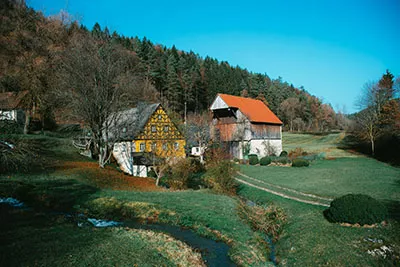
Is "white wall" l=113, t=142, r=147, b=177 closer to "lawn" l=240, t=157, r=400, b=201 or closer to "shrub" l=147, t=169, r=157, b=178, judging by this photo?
"shrub" l=147, t=169, r=157, b=178

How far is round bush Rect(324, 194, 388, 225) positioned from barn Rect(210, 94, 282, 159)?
32747 millimetres

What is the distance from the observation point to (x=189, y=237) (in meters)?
12.6

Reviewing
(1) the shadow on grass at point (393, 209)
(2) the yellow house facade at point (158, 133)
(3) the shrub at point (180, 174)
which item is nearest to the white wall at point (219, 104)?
(2) the yellow house facade at point (158, 133)

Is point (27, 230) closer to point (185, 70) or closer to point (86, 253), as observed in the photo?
point (86, 253)

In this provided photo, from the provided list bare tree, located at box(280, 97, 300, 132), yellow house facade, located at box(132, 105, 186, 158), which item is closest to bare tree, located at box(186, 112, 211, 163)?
yellow house facade, located at box(132, 105, 186, 158)

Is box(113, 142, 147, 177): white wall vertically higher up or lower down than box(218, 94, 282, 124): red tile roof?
lower down

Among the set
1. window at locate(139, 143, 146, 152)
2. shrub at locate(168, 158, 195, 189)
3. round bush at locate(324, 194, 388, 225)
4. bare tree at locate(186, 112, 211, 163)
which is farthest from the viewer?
bare tree at locate(186, 112, 211, 163)

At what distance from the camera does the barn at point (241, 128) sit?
154 feet

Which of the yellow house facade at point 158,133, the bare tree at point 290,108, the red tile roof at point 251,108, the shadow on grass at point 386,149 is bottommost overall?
the shadow on grass at point 386,149

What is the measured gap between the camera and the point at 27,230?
10.5 m

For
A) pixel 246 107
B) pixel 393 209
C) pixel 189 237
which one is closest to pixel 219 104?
pixel 246 107

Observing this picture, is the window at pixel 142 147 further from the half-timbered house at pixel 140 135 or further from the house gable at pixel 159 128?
the house gable at pixel 159 128

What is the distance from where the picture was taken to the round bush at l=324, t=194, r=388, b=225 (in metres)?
13.1

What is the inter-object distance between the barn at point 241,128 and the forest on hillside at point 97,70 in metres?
12.3
